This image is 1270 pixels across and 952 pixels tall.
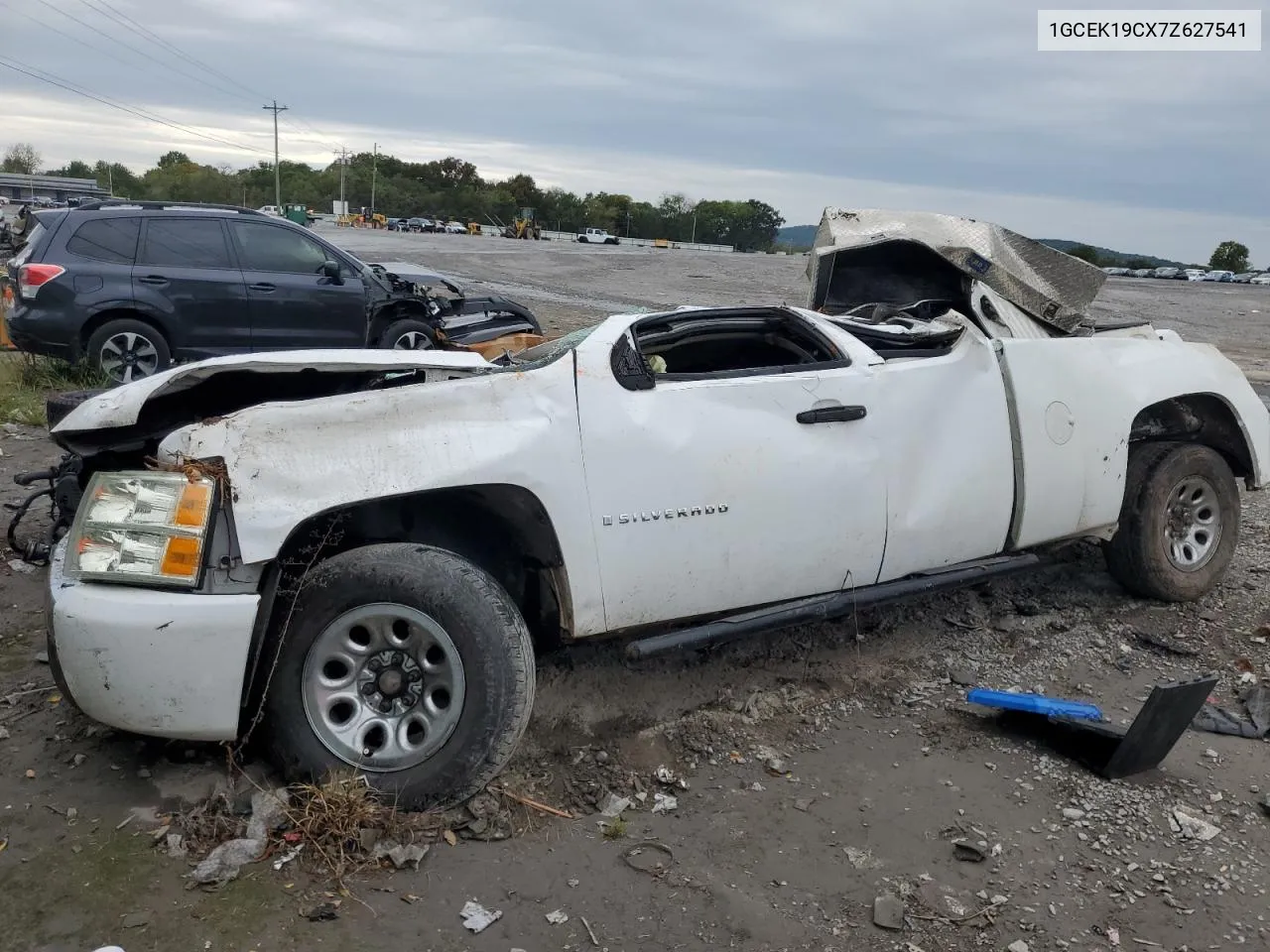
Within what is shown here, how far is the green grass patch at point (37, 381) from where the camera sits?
8.63 meters

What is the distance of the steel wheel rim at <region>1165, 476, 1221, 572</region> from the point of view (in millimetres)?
5000

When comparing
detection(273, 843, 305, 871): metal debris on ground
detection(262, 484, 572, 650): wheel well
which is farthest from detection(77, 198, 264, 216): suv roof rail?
detection(273, 843, 305, 871): metal debris on ground

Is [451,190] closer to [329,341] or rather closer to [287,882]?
[329,341]

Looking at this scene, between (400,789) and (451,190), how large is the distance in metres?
115

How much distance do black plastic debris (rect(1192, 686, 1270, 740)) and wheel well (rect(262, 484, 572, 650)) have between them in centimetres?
251

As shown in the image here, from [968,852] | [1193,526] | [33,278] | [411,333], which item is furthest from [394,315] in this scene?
[968,852]

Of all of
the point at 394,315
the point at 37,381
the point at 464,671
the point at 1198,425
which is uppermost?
the point at 1198,425

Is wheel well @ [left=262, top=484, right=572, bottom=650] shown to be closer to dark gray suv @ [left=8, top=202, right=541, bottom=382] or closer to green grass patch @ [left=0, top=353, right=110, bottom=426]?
green grass patch @ [left=0, top=353, right=110, bottom=426]

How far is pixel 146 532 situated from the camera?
3.03 meters

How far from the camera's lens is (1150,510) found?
487cm

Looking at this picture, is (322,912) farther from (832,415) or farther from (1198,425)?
(1198,425)

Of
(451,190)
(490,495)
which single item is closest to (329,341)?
(490,495)

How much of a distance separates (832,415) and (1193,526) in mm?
2443

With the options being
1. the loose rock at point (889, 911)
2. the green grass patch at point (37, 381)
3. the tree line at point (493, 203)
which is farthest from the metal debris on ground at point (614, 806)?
the tree line at point (493, 203)
